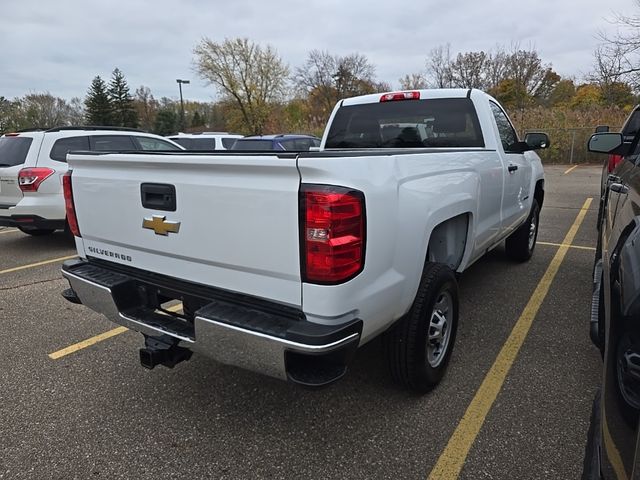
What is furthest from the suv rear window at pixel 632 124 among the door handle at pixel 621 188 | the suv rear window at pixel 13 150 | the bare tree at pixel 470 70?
the bare tree at pixel 470 70

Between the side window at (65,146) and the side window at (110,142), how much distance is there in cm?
14

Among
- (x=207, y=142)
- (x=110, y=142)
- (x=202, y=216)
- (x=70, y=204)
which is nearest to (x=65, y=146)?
(x=110, y=142)

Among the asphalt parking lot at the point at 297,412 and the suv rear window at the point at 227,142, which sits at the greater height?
the suv rear window at the point at 227,142

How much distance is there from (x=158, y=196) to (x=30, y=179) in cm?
508

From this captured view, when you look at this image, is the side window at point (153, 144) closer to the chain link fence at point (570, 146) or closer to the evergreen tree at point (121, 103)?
the chain link fence at point (570, 146)

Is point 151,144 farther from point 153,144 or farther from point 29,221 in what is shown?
point 29,221

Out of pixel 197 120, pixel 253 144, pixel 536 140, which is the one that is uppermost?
pixel 197 120

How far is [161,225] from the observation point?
7.67 ft

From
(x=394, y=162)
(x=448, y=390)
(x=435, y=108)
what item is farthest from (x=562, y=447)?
(x=435, y=108)

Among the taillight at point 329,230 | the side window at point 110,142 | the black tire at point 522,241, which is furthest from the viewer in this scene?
the side window at point 110,142

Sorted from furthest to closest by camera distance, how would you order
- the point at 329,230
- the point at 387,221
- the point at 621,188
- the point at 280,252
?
the point at 621,188 < the point at 387,221 < the point at 280,252 < the point at 329,230

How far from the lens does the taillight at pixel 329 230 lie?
1.83 m

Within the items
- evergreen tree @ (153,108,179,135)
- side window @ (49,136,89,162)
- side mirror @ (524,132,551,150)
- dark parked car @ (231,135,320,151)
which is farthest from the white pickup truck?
evergreen tree @ (153,108,179,135)

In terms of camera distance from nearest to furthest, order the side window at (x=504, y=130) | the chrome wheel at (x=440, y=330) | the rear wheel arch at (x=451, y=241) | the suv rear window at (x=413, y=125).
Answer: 1. the chrome wheel at (x=440, y=330)
2. the rear wheel arch at (x=451, y=241)
3. the suv rear window at (x=413, y=125)
4. the side window at (x=504, y=130)
